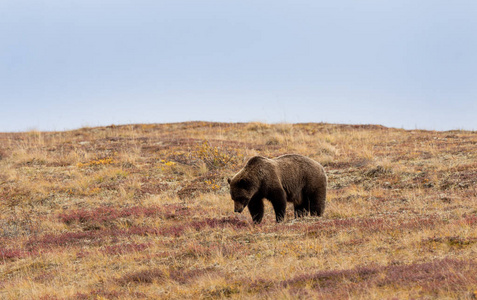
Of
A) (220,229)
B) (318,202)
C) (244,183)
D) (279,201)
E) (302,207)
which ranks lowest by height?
(220,229)

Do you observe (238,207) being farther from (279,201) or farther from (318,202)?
(318,202)

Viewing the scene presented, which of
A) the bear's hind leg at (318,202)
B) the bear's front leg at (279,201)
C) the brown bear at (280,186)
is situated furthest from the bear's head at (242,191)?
the bear's hind leg at (318,202)

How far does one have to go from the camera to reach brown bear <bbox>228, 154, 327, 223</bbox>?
1210cm

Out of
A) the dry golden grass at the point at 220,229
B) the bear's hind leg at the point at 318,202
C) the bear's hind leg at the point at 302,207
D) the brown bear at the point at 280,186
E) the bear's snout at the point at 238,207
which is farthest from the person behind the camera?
Answer: the bear's hind leg at the point at 302,207

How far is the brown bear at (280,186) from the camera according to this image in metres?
12.1

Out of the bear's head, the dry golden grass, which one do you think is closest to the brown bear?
the bear's head

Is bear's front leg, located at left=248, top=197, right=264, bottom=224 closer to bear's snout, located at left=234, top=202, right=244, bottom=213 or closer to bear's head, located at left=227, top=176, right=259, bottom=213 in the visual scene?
bear's head, located at left=227, top=176, right=259, bottom=213

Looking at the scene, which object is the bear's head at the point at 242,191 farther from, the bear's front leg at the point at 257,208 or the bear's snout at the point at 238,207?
the bear's front leg at the point at 257,208

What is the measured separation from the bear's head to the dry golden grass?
2.01ft

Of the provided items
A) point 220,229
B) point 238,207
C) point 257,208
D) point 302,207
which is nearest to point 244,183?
point 238,207

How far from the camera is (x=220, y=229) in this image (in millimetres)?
11656


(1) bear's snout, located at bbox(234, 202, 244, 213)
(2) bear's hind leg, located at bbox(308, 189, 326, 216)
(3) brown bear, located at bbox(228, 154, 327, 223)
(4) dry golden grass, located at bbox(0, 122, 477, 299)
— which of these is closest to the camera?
(4) dry golden grass, located at bbox(0, 122, 477, 299)

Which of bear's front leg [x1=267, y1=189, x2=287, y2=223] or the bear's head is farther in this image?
bear's front leg [x1=267, y1=189, x2=287, y2=223]

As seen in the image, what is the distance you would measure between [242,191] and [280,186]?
1.03m
